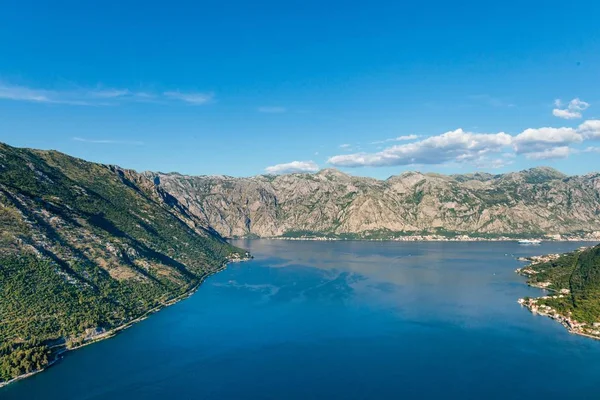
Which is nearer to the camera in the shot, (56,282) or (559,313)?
(56,282)

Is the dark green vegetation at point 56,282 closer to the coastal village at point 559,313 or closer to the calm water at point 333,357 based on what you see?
the calm water at point 333,357

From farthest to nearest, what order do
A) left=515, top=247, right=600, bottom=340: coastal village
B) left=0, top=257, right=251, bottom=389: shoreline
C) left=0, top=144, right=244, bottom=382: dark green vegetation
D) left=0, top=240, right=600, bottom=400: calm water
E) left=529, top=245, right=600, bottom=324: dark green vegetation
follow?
left=529, top=245, right=600, bottom=324: dark green vegetation < left=515, top=247, right=600, bottom=340: coastal village < left=0, top=144, right=244, bottom=382: dark green vegetation < left=0, top=257, right=251, bottom=389: shoreline < left=0, top=240, right=600, bottom=400: calm water

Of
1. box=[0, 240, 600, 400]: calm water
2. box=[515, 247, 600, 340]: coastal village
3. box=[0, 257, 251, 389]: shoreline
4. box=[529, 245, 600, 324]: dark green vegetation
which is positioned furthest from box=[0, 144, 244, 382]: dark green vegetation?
box=[529, 245, 600, 324]: dark green vegetation

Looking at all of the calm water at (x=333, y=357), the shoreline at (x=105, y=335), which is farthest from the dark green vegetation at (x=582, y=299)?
the shoreline at (x=105, y=335)

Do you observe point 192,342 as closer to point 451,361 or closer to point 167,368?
point 167,368

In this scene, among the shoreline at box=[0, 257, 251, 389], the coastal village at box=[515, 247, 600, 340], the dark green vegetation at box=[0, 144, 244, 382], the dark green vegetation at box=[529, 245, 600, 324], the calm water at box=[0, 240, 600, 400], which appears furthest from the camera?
the dark green vegetation at box=[529, 245, 600, 324]

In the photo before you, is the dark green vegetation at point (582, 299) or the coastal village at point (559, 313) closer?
the coastal village at point (559, 313)

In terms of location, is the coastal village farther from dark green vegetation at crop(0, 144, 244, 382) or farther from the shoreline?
dark green vegetation at crop(0, 144, 244, 382)

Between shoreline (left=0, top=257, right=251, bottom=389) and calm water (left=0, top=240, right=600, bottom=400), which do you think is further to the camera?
shoreline (left=0, top=257, right=251, bottom=389)

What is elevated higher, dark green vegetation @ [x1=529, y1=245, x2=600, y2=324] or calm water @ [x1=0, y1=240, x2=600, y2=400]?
dark green vegetation @ [x1=529, y1=245, x2=600, y2=324]

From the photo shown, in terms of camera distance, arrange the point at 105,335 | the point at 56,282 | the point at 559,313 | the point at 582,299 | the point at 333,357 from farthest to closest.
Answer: the point at 582,299, the point at 559,313, the point at 56,282, the point at 105,335, the point at 333,357

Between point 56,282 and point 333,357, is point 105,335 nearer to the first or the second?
point 56,282

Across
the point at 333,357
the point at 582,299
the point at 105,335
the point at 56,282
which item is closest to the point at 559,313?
the point at 582,299
